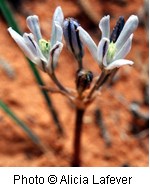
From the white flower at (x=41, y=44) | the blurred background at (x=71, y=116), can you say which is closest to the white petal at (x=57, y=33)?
the white flower at (x=41, y=44)

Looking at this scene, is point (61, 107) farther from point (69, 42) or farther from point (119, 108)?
point (69, 42)

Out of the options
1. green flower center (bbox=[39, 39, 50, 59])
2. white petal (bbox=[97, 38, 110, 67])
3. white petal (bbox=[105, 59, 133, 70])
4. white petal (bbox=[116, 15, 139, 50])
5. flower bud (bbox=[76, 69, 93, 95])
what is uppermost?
white petal (bbox=[116, 15, 139, 50])

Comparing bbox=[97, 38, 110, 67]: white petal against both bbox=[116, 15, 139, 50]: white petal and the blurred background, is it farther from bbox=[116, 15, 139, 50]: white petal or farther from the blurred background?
the blurred background

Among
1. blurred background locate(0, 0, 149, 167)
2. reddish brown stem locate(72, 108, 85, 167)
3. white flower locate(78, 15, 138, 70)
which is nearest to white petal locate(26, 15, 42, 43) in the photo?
white flower locate(78, 15, 138, 70)

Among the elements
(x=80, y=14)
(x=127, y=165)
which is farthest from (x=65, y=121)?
(x=80, y=14)

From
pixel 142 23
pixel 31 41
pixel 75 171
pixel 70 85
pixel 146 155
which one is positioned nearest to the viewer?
pixel 31 41

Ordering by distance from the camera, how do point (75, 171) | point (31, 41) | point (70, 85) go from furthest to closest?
point (70, 85) → point (75, 171) → point (31, 41)

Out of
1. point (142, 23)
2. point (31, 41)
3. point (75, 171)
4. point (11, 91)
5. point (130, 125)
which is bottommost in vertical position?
point (75, 171)
